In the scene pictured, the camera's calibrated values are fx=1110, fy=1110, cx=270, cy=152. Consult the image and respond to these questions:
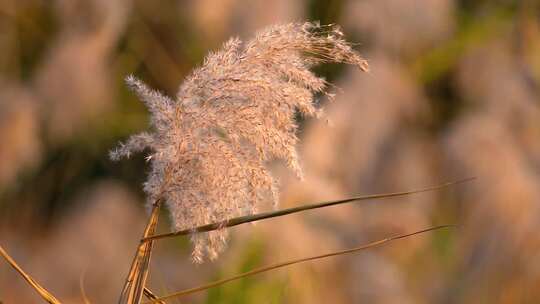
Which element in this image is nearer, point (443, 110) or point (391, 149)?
point (391, 149)

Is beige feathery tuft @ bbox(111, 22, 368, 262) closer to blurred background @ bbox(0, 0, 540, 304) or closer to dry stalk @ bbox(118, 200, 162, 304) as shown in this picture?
dry stalk @ bbox(118, 200, 162, 304)

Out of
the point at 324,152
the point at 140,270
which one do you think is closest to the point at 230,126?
the point at 140,270

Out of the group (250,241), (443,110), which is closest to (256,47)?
(250,241)

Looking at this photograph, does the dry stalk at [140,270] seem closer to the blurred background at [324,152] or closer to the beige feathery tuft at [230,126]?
the beige feathery tuft at [230,126]

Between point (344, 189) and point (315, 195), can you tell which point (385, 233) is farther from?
point (315, 195)

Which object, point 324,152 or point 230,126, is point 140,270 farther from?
point 324,152

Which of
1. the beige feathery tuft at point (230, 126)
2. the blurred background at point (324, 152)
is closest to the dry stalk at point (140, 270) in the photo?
the beige feathery tuft at point (230, 126)
